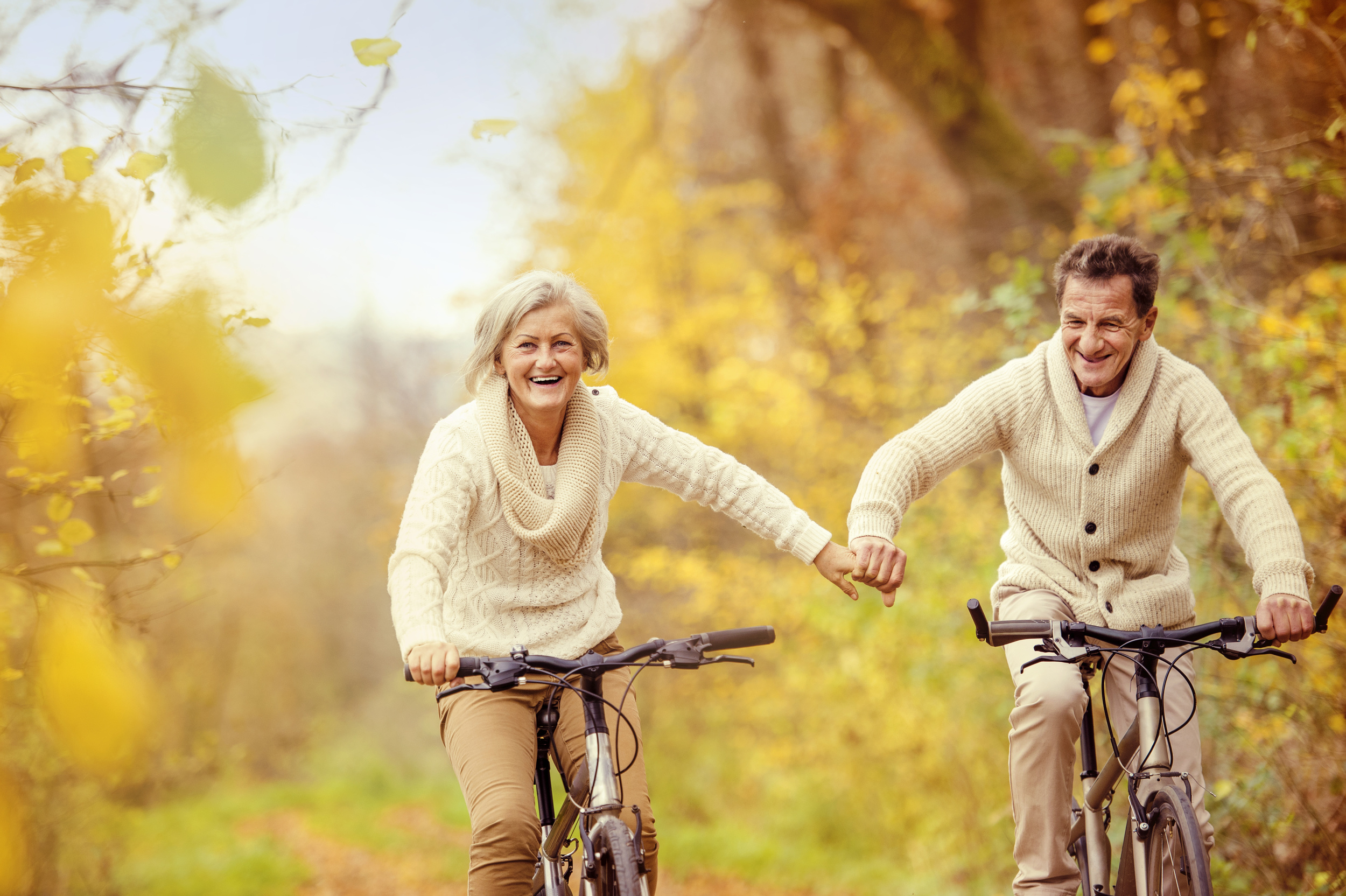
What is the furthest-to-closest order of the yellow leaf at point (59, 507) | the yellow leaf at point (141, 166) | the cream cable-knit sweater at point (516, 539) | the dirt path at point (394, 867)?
the dirt path at point (394, 867) < the yellow leaf at point (59, 507) < the yellow leaf at point (141, 166) < the cream cable-knit sweater at point (516, 539)

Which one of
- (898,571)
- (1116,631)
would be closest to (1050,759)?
(1116,631)

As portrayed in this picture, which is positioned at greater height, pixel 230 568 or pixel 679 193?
pixel 679 193

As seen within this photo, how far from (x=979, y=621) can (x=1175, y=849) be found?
73cm


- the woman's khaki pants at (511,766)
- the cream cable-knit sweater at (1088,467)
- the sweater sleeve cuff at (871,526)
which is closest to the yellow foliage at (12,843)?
the woman's khaki pants at (511,766)

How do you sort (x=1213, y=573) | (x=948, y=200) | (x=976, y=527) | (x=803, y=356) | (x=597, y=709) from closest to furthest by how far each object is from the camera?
(x=597, y=709) < (x=1213, y=573) < (x=976, y=527) < (x=803, y=356) < (x=948, y=200)

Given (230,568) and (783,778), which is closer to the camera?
(783,778)

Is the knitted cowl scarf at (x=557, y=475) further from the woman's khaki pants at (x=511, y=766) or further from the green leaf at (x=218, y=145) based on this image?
the green leaf at (x=218, y=145)

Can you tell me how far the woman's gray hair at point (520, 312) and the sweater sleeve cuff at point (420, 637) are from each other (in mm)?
751

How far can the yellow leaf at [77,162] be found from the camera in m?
3.10

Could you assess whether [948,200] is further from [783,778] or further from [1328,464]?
[1328,464]

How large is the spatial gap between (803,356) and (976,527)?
10.1ft

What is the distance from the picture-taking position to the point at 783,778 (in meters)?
8.92

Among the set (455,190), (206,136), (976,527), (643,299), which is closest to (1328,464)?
(976,527)

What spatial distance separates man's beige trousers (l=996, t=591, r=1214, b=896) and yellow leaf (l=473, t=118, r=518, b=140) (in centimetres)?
235
